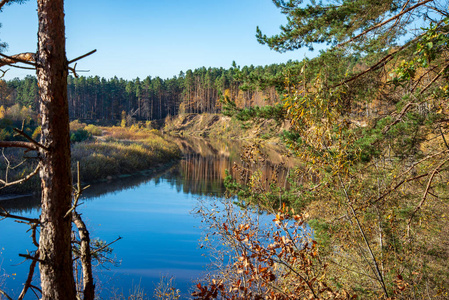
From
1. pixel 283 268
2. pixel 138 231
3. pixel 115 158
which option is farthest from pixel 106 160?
pixel 283 268

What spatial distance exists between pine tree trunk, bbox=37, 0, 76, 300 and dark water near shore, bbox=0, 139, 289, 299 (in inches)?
115

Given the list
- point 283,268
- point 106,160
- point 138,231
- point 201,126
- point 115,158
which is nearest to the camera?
point 283,268

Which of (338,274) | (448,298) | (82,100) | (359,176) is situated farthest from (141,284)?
(82,100)

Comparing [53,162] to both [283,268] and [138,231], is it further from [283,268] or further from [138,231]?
[138,231]

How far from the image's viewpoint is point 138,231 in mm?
13695

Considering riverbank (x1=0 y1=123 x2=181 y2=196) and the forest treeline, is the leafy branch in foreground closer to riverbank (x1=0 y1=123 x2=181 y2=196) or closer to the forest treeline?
riverbank (x1=0 y1=123 x2=181 y2=196)

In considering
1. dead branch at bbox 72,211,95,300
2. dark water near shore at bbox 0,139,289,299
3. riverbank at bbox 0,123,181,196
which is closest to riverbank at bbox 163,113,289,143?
riverbank at bbox 0,123,181,196

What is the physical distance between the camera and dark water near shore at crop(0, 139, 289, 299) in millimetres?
9789

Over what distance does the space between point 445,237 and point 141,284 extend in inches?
332

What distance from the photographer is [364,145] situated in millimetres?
6555

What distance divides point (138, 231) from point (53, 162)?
11931mm

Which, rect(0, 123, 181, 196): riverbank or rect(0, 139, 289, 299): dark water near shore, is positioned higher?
rect(0, 123, 181, 196): riverbank

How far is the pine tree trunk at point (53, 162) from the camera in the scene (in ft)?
8.14

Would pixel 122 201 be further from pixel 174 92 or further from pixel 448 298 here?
pixel 174 92
